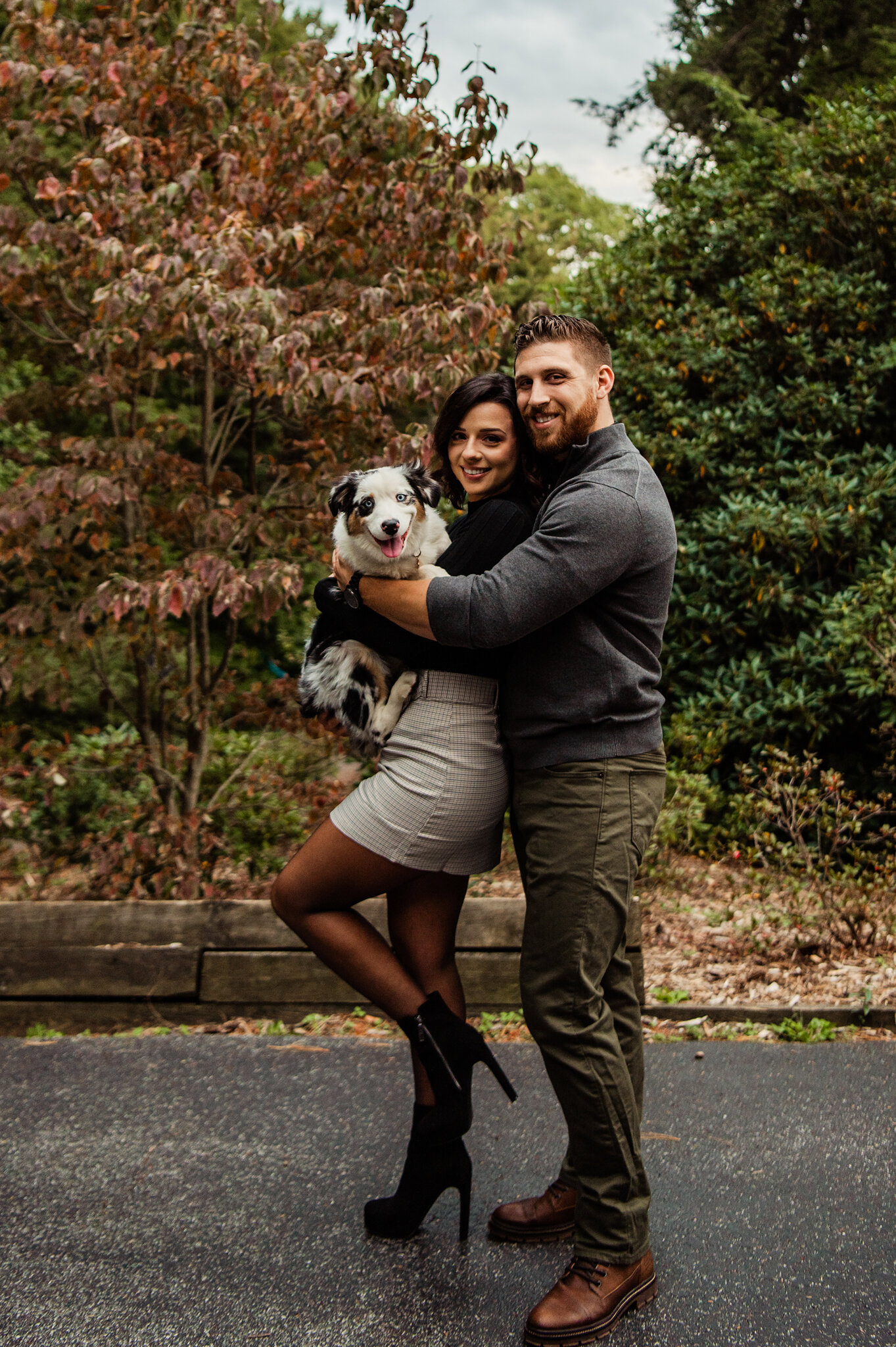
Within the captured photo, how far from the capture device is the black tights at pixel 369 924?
2.53m

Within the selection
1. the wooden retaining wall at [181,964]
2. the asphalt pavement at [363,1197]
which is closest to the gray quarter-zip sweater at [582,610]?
the asphalt pavement at [363,1197]

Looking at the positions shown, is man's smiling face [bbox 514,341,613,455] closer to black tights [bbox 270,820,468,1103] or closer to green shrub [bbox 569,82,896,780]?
black tights [bbox 270,820,468,1103]

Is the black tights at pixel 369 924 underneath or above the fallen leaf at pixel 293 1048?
above

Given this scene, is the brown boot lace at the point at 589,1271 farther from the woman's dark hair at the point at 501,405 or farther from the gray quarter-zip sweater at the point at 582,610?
the woman's dark hair at the point at 501,405

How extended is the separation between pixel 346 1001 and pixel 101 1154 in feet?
4.00

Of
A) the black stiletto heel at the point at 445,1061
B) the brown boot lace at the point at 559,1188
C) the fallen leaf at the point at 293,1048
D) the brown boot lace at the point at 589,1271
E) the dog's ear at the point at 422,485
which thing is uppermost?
the dog's ear at the point at 422,485

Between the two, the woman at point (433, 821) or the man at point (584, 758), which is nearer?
the man at point (584, 758)

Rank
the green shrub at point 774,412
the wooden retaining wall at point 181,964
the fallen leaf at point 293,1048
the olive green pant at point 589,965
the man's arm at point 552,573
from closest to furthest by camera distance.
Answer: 1. the man's arm at point 552,573
2. the olive green pant at point 589,965
3. the fallen leaf at point 293,1048
4. the wooden retaining wall at point 181,964
5. the green shrub at point 774,412

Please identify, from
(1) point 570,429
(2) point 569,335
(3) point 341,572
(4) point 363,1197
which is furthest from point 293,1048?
(2) point 569,335

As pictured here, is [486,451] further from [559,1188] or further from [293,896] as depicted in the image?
[559,1188]

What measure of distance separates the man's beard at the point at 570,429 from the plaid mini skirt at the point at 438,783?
0.59 meters

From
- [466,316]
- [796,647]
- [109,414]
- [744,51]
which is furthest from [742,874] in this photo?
[744,51]

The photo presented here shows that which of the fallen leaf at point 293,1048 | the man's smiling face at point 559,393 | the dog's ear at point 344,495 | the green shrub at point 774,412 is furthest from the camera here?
the green shrub at point 774,412

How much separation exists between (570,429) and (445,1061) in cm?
159
